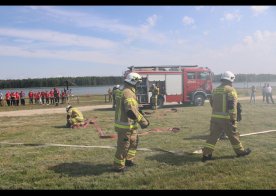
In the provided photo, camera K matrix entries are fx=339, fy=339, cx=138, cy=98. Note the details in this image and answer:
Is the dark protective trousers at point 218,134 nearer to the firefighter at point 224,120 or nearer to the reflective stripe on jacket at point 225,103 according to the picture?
the firefighter at point 224,120

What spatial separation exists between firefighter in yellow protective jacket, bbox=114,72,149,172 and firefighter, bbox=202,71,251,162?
1.50 metres

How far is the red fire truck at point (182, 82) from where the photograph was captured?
69.8 feet

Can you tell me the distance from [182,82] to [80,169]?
15.6 m

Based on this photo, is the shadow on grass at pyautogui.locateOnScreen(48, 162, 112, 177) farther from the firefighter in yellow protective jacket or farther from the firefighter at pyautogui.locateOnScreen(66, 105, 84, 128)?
the firefighter at pyautogui.locateOnScreen(66, 105, 84, 128)

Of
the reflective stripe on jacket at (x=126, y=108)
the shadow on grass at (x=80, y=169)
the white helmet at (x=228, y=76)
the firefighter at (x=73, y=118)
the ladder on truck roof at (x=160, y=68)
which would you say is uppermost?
the ladder on truck roof at (x=160, y=68)

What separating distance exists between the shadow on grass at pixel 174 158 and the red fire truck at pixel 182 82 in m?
13.3

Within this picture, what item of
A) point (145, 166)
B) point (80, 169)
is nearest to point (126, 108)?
point (145, 166)

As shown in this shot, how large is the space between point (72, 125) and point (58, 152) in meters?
4.49

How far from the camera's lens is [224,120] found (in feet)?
23.5

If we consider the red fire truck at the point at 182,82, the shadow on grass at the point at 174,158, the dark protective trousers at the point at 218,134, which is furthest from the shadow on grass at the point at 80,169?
the red fire truck at the point at 182,82

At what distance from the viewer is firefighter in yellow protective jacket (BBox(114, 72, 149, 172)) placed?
253 inches

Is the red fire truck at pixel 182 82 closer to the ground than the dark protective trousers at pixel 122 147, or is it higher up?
higher up

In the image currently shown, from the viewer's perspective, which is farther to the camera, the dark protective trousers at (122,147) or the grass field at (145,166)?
the dark protective trousers at (122,147)
